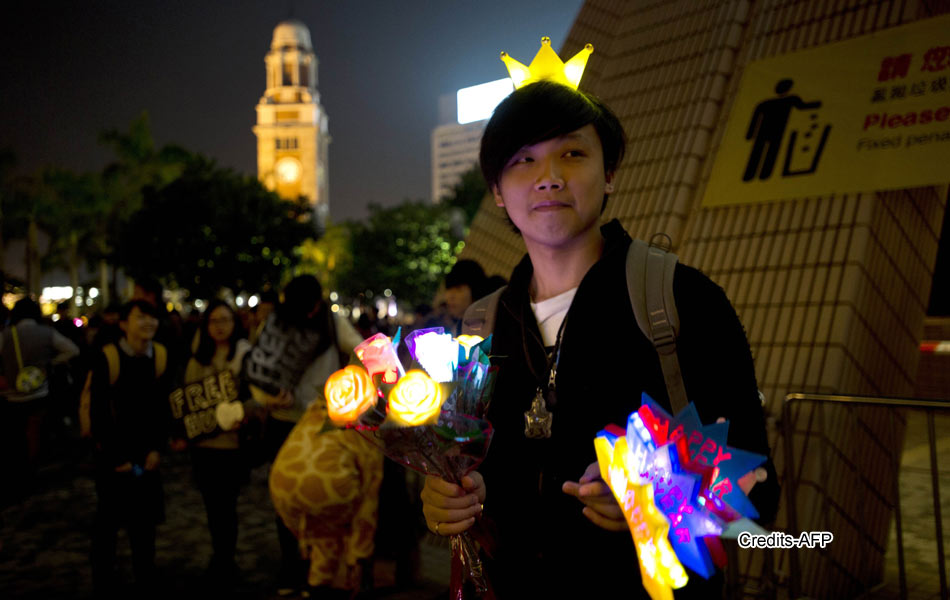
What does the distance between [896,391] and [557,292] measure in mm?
3901

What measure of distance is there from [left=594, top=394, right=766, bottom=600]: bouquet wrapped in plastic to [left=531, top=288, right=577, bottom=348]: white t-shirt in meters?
0.64

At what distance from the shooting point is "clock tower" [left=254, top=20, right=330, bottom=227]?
309ft

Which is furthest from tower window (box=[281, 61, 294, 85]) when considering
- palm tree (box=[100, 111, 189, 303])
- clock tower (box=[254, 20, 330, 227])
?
palm tree (box=[100, 111, 189, 303])

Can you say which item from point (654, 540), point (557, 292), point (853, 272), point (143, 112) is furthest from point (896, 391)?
point (143, 112)

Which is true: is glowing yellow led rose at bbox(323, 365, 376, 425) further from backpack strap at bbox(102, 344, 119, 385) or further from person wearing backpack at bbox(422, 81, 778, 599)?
backpack strap at bbox(102, 344, 119, 385)

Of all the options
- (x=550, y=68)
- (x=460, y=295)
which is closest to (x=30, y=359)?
(x=460, y=295)

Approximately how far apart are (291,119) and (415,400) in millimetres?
101286

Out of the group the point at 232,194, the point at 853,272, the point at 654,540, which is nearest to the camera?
the point at 654,540

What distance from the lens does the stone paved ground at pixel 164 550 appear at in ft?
15.2

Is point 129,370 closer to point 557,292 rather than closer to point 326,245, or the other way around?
point 557,292

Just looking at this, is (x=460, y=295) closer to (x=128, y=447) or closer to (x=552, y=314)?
(x=128, y=447)

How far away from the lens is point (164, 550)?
18.0 feet

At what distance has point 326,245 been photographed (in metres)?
69.2

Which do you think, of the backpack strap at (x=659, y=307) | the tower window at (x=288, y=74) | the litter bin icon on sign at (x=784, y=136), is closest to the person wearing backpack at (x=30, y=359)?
the backpack strap at (x=659, y=307)
